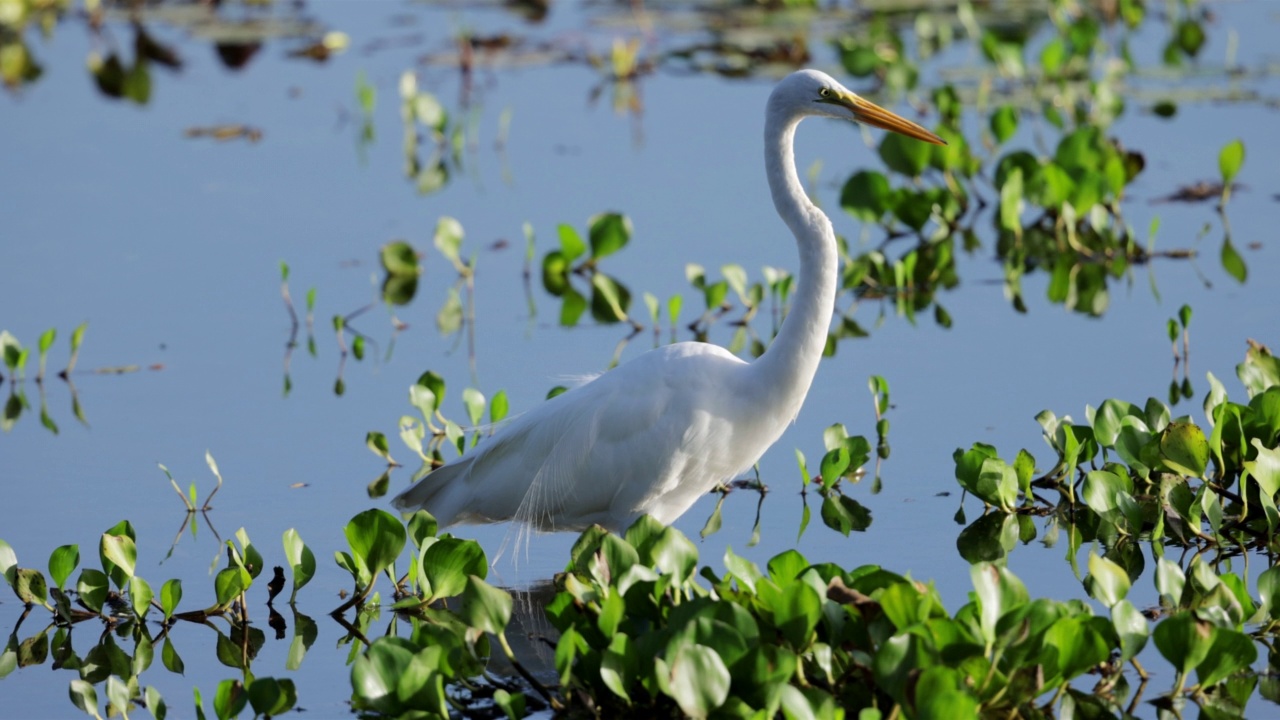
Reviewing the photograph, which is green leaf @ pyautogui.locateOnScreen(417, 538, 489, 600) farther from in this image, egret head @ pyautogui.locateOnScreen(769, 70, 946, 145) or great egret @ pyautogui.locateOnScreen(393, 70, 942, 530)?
egret head @ pyautogui.locateOnScreen(769, 70, 946, 145)

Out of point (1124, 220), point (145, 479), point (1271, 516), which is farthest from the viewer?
point (1124, 220)

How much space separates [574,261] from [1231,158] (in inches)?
120

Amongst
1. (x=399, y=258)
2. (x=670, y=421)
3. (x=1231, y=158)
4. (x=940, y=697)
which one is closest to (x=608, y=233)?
(x=399, y=258)

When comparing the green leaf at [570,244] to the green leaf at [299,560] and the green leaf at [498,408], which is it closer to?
the green leaf at [498,408]

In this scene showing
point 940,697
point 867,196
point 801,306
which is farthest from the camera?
point 867,196

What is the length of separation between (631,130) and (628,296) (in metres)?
2.84

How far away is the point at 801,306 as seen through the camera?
170 inches

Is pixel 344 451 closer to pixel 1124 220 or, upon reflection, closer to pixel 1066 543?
pixel 1066 543

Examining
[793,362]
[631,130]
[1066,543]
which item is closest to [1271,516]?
[1066,543]

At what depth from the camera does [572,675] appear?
3578mm

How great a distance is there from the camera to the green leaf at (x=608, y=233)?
22.7 feet

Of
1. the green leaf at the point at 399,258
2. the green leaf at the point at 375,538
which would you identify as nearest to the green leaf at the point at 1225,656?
the green leaf at the point at 375,538

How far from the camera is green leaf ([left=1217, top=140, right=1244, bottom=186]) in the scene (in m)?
7.09

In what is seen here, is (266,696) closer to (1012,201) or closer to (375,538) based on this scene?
(375,538)
